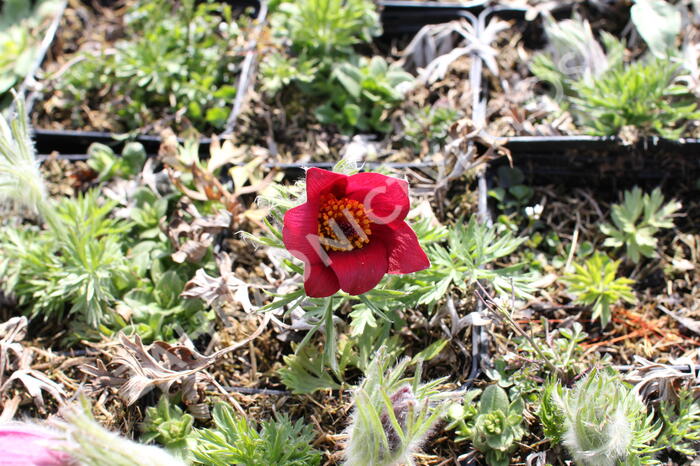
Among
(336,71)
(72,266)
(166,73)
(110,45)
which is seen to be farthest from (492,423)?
(110,45)

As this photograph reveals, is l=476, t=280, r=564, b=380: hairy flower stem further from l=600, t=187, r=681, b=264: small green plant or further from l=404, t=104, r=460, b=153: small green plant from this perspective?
l=404, t=104, r=460, b=153: small green plant

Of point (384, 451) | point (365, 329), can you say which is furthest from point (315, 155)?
point (384, 451)

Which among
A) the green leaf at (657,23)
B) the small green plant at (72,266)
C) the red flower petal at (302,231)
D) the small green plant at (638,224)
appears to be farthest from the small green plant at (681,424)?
the small green plant at (72,266)

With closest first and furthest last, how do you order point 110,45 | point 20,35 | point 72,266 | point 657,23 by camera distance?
point 72,266 → point 657,23 → point 20,35 → point 110,45

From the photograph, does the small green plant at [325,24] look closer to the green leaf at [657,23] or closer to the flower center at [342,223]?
the green leaf at [657,23]

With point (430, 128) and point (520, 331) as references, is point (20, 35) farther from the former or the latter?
point (520, 331)

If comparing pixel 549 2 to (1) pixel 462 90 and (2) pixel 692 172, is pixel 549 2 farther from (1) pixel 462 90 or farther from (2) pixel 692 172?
Answer: (2) pixel 692 172
